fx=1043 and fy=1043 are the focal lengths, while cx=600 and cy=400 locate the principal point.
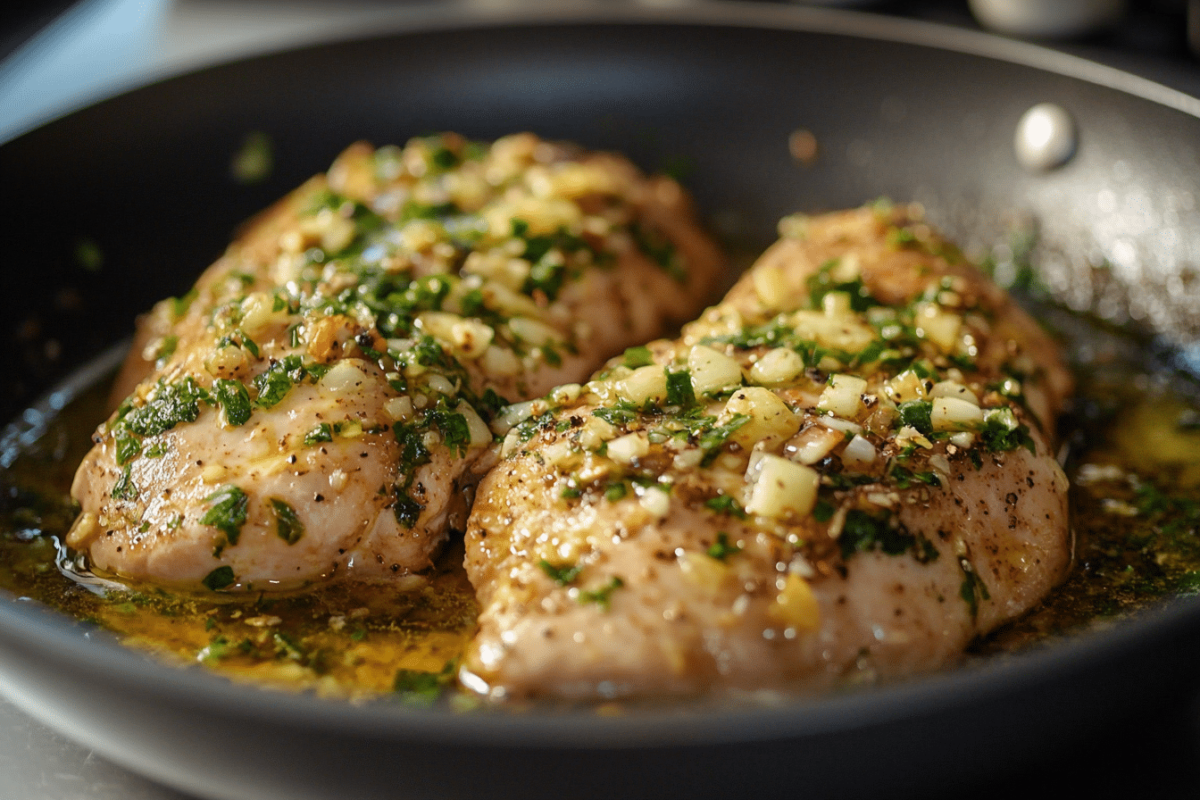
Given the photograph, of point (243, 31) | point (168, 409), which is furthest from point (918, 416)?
point (243, 31)

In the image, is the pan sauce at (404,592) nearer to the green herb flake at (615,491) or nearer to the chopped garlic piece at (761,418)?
the green herb flake at (615,491)

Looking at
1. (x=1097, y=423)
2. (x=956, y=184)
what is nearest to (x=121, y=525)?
(x=1097, y=423)

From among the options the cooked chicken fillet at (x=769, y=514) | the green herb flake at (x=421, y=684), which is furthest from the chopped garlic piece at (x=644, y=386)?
the green herb flake at (x=421, y=684)

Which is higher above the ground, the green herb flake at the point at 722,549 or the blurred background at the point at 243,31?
the blurred background at the point at 243,31

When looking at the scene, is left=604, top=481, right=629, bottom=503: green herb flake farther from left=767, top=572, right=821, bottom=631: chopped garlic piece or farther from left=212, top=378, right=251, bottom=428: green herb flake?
left=212, top=378, right=251, bottom=428: green herb flake

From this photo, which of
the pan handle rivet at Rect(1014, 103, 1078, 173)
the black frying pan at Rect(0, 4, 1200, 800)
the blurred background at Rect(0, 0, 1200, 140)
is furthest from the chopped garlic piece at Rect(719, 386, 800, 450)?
the blurred background at Rect(0, 0, 1200, 140)

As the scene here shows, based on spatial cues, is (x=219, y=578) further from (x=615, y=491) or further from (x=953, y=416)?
(x=953, y=416)
